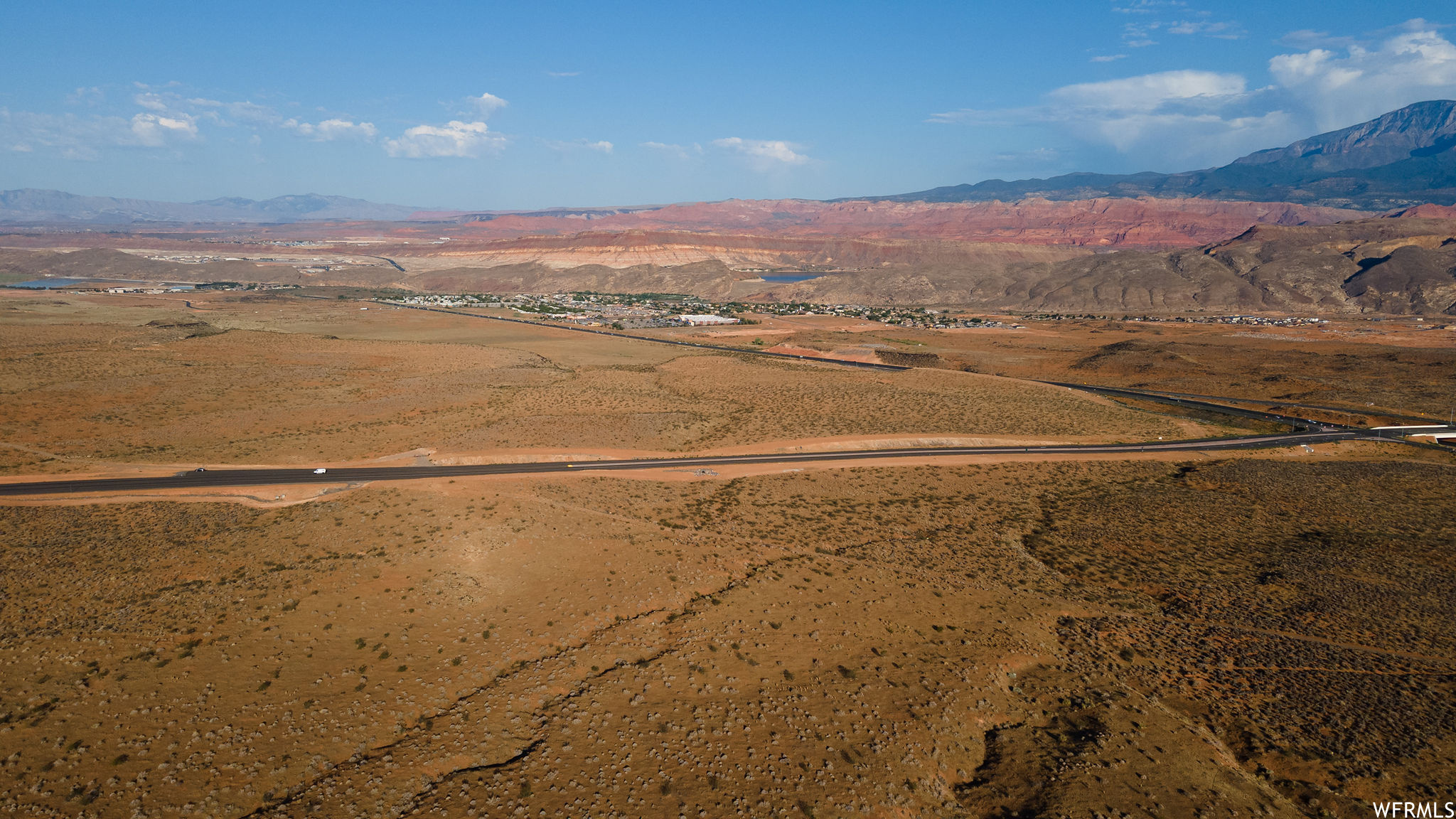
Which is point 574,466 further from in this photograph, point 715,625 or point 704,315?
point 704,315

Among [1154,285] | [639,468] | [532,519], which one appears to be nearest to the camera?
[532,519]

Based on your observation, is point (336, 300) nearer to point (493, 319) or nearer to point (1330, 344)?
point (493, 319)

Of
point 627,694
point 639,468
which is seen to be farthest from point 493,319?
point 627,694

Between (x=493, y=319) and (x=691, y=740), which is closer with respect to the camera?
(x=691, y=740)
